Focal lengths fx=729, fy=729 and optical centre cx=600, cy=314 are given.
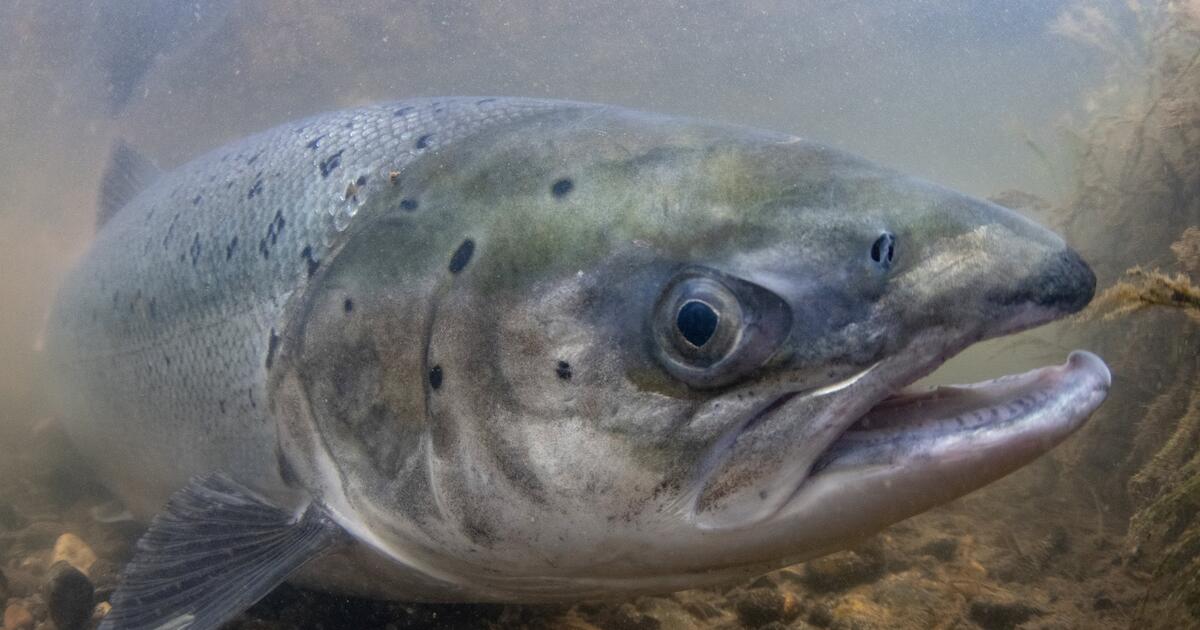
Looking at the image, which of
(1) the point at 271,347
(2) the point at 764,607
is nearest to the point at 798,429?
(2) the point at 764,607

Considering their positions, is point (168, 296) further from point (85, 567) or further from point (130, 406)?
point (85, 567)

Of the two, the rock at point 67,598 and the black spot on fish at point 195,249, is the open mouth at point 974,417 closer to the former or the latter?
the black spot on fish at point 195,249

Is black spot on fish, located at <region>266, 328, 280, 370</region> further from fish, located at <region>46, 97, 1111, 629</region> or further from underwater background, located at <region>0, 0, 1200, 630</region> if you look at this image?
underwater background, located at <region>0, 0, 1200, 630</region>

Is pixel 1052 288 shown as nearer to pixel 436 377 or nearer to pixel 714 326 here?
pixel 714 326

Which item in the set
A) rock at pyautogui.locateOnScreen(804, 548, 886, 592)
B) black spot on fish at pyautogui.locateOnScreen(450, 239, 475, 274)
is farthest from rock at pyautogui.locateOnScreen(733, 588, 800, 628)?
black spot on fish at pyautogui.locateOnScreen(450, 239, 475, 274)

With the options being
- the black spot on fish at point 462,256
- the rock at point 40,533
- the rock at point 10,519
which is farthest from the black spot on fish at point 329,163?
the rock at point 10,519

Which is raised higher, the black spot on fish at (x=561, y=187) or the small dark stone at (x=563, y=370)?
the black spot on fish at (x=561, y=187)
